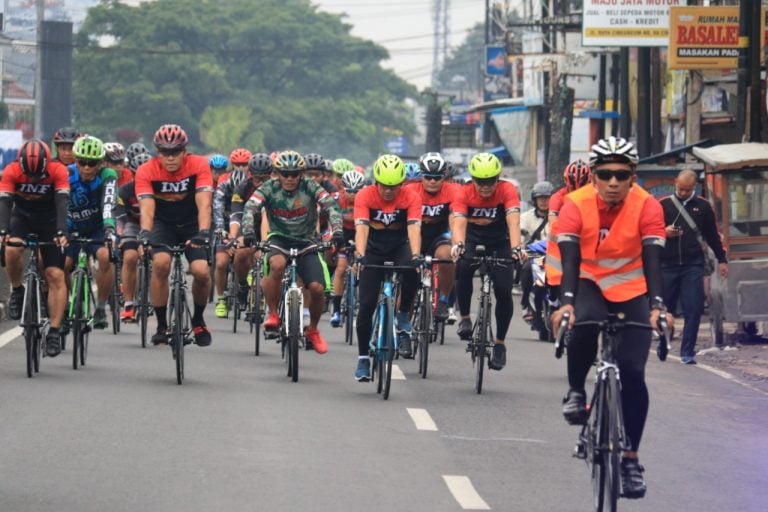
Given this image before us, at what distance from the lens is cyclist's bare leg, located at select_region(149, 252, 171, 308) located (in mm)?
14930

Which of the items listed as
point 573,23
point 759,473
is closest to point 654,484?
point 759,473

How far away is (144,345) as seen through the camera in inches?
706

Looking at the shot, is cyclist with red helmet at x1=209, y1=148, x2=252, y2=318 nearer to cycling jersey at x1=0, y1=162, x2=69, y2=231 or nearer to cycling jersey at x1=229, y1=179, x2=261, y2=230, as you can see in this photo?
cycling jersey at x1=229, y1=179, x2=261, y2=230

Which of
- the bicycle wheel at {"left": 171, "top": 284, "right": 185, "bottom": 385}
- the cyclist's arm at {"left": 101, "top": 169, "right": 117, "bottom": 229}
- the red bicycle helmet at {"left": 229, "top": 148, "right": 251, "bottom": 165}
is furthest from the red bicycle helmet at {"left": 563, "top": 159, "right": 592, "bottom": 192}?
the red bicycle helmet at {"left": 229, "top": 148, "right": 251, "bottom": 165}

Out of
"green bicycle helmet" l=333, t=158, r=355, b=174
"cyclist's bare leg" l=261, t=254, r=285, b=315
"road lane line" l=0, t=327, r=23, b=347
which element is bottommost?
"road lane line" l=0, t=327, r=23, b=347

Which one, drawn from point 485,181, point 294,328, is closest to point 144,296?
point 294,328

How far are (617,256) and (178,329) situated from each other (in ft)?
18.9

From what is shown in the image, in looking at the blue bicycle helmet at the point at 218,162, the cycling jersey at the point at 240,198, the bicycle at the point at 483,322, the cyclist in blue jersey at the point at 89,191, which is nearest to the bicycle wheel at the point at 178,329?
the cyclist in blue jersey at the point at 89,191

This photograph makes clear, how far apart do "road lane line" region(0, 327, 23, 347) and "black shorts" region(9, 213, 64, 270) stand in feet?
9.93

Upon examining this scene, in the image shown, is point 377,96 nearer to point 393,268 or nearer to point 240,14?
point 240,14

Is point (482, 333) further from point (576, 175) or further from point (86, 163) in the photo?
point (86, 163)

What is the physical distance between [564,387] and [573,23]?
27819 mm

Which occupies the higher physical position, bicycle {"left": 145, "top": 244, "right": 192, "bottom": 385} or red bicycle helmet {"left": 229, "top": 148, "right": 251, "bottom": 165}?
red bicycle helmet {"left": 229, "top": 148, "right": 251, "bottom": 165}

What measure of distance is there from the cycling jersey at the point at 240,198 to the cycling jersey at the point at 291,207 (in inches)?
121
